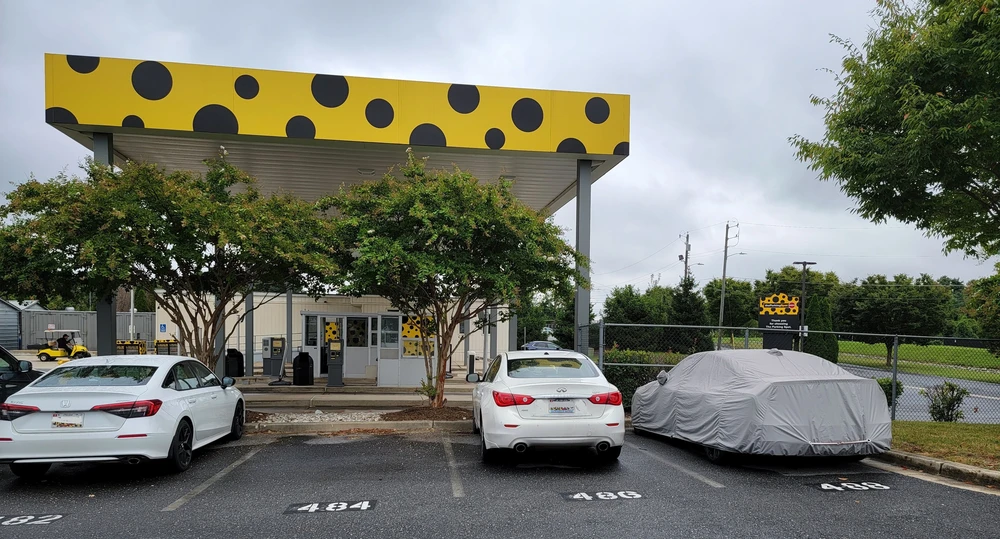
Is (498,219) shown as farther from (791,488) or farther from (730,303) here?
(730,303)

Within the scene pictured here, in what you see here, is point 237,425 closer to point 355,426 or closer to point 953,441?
point 355,426

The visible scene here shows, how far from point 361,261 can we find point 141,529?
540cm

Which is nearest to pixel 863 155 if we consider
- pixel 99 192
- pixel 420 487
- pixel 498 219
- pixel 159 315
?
pixel 498 219

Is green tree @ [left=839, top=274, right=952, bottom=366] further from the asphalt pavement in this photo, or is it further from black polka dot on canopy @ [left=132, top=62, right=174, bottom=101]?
black polka dot on canopy @ [left=132, top=62, right=174, bottom=101]

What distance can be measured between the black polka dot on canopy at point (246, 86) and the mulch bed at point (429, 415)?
678 cm

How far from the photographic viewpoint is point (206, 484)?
6.92 m

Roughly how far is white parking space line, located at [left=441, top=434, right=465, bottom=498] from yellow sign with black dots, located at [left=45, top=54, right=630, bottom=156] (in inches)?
246

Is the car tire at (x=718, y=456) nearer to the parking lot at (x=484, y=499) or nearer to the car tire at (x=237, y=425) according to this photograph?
the parking lot at (x=484, y=499)

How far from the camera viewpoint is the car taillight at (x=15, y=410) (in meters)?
6.56

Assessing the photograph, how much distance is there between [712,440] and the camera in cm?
785

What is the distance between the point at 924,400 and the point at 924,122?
1314 cm

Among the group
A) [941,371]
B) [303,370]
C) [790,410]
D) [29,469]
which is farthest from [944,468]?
[303,370]

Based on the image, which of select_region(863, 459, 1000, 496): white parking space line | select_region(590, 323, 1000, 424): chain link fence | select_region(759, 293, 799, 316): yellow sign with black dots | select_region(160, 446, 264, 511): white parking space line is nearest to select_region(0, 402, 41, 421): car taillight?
select_region(160, 446, 264, 511): white parking space line

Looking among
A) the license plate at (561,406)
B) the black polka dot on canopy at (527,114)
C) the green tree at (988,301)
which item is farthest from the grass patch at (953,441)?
the black polka dot on canopy at (527,114)
